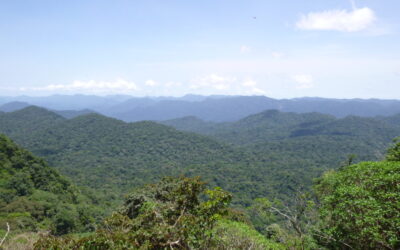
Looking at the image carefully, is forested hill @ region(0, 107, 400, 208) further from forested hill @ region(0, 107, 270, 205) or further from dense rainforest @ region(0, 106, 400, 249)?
dense rainforest @ region(0, 106, 400, 249)

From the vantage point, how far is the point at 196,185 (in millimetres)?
8125

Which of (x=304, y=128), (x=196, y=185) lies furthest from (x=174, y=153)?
(x=304, y=128)

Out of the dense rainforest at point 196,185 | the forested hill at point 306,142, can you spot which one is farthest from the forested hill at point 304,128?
the dense rainforest at point 196,185

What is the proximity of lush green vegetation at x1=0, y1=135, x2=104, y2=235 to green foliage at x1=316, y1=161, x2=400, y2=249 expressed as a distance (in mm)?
20238

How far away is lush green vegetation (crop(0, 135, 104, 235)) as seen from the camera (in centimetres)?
2466

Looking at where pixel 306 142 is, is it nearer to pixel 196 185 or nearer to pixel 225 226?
pixel 225 226

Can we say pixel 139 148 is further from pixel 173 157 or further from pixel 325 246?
pixel 325 246

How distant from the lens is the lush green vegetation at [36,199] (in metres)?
24.7

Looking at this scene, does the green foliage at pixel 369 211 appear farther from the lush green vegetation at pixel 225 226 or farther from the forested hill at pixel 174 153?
the forested hill at pixel 174 153

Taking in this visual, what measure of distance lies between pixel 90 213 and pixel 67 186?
1017 centimetres

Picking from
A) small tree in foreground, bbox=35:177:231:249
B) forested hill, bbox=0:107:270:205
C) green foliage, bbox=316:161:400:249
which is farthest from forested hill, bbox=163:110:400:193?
small tree in foreground, bbox=35:177:231:249

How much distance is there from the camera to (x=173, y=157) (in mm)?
87812

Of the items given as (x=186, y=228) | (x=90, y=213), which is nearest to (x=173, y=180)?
(x=186, y=228)

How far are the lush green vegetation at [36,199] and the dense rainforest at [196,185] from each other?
A: 0.13m
